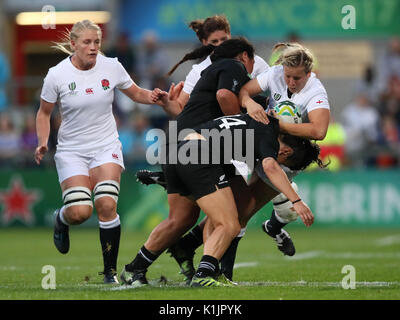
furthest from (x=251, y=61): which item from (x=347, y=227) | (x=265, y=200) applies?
(x=347, y=227)

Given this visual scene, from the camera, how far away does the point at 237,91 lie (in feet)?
28.2

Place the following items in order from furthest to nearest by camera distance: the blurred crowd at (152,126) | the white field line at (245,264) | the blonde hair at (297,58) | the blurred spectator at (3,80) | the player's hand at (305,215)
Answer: the blurred spectator at (3,80) < the blurred crowd at (152,126) < the white field line at (245,264) < the blonde hair at (297,58) < the player's hand at (305,215)

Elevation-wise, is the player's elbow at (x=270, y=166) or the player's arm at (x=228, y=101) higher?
the player's arm at (x=228, y=101)

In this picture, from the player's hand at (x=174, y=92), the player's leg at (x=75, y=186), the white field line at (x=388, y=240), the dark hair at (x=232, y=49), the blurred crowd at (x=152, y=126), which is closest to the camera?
the dark hair at (x=232, y=49)

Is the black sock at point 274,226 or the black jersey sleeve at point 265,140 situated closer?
the black jersey sleeve at point 265,140

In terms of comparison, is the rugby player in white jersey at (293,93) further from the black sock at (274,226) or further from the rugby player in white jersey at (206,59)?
the black sock at (274,226)

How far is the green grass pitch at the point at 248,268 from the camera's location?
7.84m

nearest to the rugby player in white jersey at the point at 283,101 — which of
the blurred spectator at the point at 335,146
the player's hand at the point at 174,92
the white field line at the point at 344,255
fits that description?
the player's hand at the point at 174,92

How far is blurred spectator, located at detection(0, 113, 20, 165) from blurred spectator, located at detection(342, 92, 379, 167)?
635cm

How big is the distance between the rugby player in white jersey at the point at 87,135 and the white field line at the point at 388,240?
20.1 ft

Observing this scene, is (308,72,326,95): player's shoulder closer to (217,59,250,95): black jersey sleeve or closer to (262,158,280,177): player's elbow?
(217,59,250,95): black jersey sleeve

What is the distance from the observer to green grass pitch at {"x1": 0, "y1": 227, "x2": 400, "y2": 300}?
784 cm
